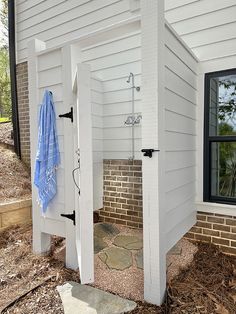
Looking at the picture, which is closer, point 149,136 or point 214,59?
point 149,136

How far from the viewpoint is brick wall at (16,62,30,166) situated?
18.6 feet

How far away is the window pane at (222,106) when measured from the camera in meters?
3.10

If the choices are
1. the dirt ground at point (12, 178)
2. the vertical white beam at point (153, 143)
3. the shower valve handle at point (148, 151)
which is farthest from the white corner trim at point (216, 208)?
the dirt ground at point (12, 178)

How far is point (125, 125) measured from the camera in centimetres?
397

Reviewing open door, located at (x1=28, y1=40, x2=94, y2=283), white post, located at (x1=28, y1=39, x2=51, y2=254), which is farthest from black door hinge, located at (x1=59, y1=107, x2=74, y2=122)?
white post, located at (x1=28, y1=39, x2=51, y2=254)

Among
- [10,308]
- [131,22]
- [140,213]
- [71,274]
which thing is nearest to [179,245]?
[140,213]

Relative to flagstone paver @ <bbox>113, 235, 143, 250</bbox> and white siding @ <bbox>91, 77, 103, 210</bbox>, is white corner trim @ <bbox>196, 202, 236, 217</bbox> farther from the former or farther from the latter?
white siding @ <bbox>91, 77, 103, 210</bbox>

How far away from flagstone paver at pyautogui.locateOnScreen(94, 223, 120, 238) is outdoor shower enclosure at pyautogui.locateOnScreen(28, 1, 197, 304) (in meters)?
0.37

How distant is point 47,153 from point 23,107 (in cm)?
325

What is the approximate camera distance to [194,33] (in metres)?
3.32

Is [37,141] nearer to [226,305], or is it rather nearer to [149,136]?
[149,136]

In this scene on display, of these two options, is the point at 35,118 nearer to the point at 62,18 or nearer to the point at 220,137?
the point at 220,137

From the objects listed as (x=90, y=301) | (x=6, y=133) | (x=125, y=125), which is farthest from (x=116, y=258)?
(x=6, y=133)

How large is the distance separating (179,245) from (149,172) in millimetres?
1512
